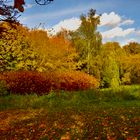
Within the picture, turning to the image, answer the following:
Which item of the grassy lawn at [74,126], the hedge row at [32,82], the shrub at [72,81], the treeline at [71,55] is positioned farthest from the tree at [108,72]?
the grassy lawn at [74,126]

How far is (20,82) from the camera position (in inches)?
1385

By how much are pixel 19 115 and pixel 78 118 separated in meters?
4.30

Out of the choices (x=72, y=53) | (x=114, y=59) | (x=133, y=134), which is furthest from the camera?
(x=114, y=59)

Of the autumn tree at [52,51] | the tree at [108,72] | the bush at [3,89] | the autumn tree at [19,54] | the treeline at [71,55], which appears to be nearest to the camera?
the bush at [3,89]

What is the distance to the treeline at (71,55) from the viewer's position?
A: 43.6 meters

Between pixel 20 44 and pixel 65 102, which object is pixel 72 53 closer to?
pixel 20 44

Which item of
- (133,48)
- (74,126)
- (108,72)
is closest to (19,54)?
(108,72)

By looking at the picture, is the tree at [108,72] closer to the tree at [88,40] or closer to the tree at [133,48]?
the tree at [88,40]

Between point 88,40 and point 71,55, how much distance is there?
308 inches

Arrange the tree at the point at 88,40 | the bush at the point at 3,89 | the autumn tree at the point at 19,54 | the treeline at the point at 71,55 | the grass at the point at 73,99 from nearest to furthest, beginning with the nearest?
the grass at the point at 73,99 → the bush at the point at 3,89 → the autumn tree at the point at 19,54 → the treeline at the point at 71,55 → the tree at the point at 88,40

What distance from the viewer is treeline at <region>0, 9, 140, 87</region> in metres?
43.6

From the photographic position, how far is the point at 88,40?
196 ft

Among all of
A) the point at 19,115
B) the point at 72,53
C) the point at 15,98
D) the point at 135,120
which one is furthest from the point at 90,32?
the point at 135,120

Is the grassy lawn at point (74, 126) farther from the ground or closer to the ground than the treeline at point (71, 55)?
closer to the ground
